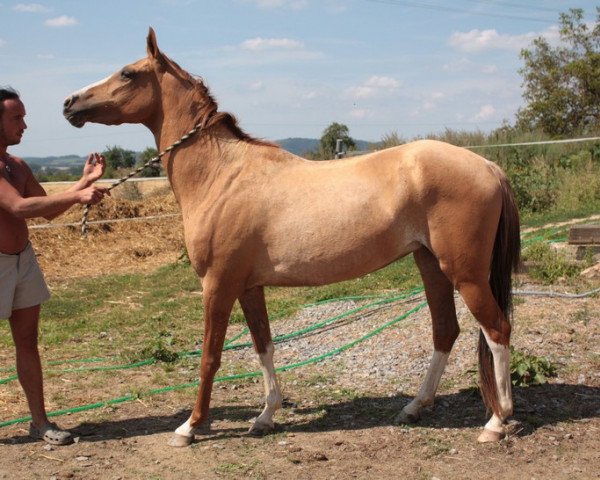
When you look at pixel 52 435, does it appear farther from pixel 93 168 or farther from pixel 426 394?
pixel 426 394

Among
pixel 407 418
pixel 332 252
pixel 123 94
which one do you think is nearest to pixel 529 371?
pixel 407 418

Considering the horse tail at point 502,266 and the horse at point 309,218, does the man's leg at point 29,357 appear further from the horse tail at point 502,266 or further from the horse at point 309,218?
the horse tail at point 502,266

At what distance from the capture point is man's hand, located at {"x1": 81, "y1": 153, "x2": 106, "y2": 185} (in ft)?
13.1

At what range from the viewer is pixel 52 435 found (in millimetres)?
4164

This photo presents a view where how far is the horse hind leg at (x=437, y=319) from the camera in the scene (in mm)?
4363

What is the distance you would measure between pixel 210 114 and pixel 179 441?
6.82ft

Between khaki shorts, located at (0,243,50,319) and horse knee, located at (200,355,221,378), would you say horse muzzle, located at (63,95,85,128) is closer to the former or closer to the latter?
khaki shorts, located at (0,243,50,319)

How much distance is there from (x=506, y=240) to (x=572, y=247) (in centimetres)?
442

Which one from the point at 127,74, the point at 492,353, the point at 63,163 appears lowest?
the point at 492,353

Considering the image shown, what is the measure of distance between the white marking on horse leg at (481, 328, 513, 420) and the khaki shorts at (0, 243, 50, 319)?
2776 mm

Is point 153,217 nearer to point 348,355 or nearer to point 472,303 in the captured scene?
point 348,355

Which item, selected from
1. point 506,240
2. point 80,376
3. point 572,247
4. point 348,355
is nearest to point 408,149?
point 506,240

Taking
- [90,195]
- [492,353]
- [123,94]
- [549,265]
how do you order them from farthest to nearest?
[549,265], [123,94], [492,353], [90,195]

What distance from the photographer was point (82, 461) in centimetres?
391
